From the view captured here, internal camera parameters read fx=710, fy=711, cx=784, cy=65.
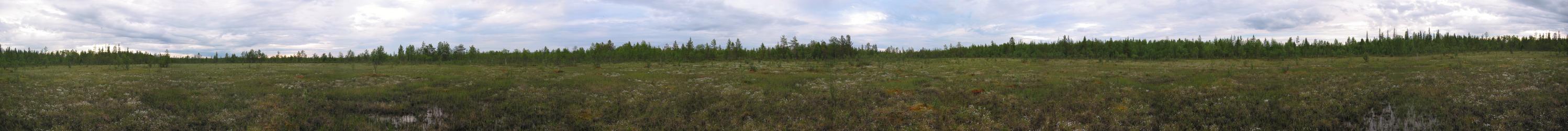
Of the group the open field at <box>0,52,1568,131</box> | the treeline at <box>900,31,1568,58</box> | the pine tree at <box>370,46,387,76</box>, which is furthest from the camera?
the treeline at <box>900,31,1568,58</box>

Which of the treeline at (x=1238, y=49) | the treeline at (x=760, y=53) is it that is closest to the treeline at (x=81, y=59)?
the treeline at (x=760, y=53)

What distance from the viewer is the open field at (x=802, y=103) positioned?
14828 millimetres

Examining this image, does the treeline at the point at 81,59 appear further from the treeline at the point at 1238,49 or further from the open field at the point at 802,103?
the treeline at the point at 1238,49

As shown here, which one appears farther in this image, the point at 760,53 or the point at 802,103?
the point at 760,53

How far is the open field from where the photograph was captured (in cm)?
1483

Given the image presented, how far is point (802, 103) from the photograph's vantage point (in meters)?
19.2

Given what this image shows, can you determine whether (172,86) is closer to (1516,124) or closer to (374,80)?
(374,80)

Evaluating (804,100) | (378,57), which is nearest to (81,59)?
(378,57)

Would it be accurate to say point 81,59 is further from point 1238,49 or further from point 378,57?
point 1238,49

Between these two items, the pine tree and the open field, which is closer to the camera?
the open field

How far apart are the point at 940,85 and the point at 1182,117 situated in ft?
39.8

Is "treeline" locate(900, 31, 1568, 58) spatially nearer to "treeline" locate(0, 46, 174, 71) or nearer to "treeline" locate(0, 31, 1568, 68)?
"treeline" locate(0, 31, 1568, 68)

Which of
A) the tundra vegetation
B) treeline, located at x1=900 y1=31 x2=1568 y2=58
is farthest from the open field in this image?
treeline, located at x1=900 y1=31 x2=1568 y2=58

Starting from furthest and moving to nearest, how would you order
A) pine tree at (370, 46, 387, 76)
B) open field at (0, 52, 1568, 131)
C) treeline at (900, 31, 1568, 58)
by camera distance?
treeline at (900, 31, 1568, 58) < pine tree at (370, 46, 387, 76) < open field at (0, 52, 1568, 131)
